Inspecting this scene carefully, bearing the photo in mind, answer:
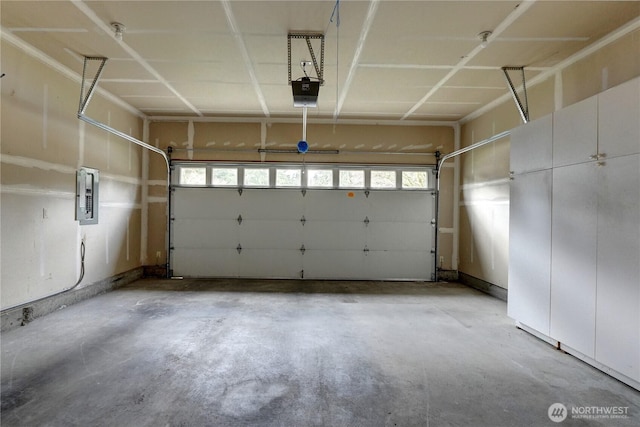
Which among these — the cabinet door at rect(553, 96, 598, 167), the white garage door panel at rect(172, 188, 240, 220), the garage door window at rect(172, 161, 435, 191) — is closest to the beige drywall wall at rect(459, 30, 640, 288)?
the cabinet door at rect(553, 96, 598, 167)

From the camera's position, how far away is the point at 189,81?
406 cm

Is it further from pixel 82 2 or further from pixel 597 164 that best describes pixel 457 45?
pixel 82 2

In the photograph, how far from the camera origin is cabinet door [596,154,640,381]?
6.97 ft

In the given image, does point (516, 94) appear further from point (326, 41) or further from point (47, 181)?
point (47, 181)

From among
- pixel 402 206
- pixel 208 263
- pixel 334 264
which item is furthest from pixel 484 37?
pixel 208 263

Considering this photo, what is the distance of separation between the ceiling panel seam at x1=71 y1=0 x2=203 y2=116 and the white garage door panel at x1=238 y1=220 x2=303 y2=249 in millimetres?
2262

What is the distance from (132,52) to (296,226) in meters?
3.50

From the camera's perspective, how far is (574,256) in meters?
2.58

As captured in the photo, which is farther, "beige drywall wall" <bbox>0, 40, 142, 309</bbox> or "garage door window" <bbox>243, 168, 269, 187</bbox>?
"garage door window" <bbox>243, 168, 269, 187</bbox>

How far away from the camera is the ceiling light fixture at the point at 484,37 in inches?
112

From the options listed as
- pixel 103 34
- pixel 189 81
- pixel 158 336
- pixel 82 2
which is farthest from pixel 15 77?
pixel 158 336

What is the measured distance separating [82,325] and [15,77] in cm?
258

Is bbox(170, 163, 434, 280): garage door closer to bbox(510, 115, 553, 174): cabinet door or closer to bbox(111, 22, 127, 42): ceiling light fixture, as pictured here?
bbox(510, 115, 553, 174): cabinet door

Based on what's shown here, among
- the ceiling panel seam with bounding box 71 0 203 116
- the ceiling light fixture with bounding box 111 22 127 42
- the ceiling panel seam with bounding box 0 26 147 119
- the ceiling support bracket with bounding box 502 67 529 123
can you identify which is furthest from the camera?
the ceiling support bracket with bounding box 502 67 529 123
